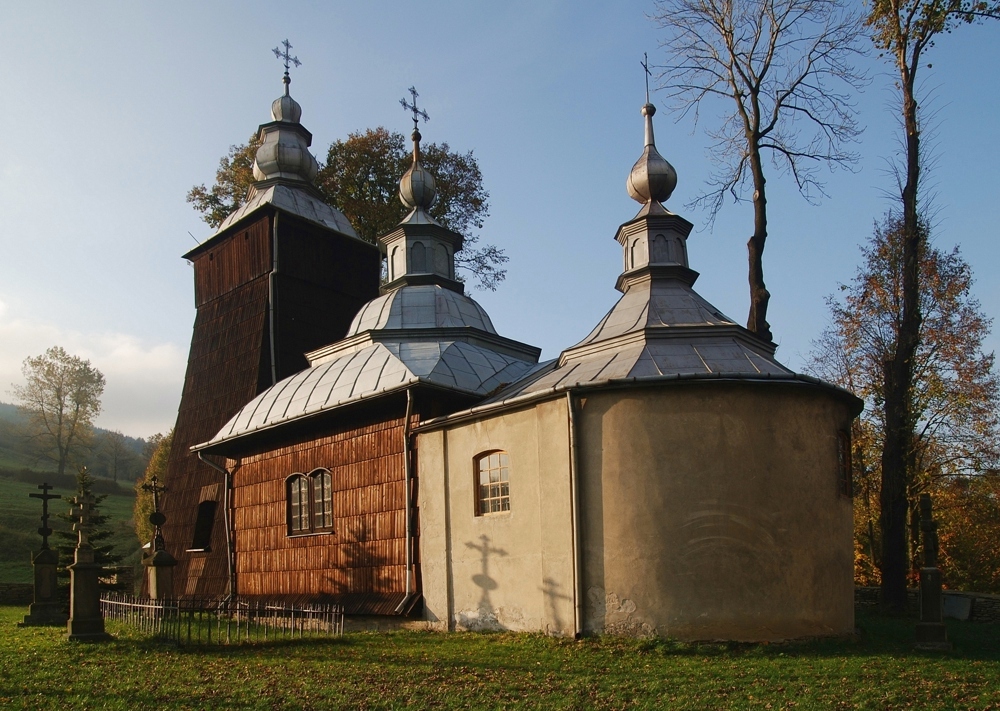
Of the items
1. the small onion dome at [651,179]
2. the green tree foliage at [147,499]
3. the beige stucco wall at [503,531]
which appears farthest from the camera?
the green tree foliage at [147,499]

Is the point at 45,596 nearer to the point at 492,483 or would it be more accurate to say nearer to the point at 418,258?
the point at 492,483

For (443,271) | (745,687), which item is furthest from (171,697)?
(443,271)

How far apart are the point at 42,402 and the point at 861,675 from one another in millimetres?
49519

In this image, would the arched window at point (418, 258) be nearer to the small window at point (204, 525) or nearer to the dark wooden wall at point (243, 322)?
the dark wooden wall at point (243, 322)

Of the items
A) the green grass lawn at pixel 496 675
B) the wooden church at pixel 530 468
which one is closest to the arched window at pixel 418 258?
the wooden church at pixel 530 468

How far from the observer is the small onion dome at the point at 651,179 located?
16656 mm

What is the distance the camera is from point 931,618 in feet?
38.6

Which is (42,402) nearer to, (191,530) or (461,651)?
(191,530)

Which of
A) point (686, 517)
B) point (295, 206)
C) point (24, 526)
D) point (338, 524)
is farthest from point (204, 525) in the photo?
point (24, 526)

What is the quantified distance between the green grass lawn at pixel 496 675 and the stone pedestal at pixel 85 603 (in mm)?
332

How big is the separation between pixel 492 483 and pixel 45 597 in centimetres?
812

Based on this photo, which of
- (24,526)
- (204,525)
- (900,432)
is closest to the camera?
(900,432)

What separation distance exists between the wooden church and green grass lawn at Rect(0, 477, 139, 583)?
39.1 feet

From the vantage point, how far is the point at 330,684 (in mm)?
9102
